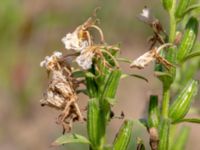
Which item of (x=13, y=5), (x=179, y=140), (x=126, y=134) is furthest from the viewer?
(x=13, y=5)

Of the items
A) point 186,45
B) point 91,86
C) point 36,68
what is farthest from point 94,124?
point 36,68

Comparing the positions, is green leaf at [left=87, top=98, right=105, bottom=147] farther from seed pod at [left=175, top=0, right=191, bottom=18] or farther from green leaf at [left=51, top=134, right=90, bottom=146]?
seed pod at [left=175, top=0, right=191, bottom=18]

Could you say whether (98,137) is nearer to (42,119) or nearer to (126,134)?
(126,134)

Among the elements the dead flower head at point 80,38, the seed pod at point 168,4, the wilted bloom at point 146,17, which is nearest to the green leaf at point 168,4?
the seed pod at point 168,4

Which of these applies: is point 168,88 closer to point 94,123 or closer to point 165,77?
point 165,77

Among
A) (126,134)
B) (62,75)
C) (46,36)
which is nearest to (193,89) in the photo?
(126,134)

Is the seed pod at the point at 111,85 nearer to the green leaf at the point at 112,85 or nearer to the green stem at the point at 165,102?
the green leaf at the point at 112,85

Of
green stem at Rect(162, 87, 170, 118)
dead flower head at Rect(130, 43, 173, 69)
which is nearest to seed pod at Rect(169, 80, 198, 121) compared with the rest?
green stem at Rect(162, 87, 170, 118)
